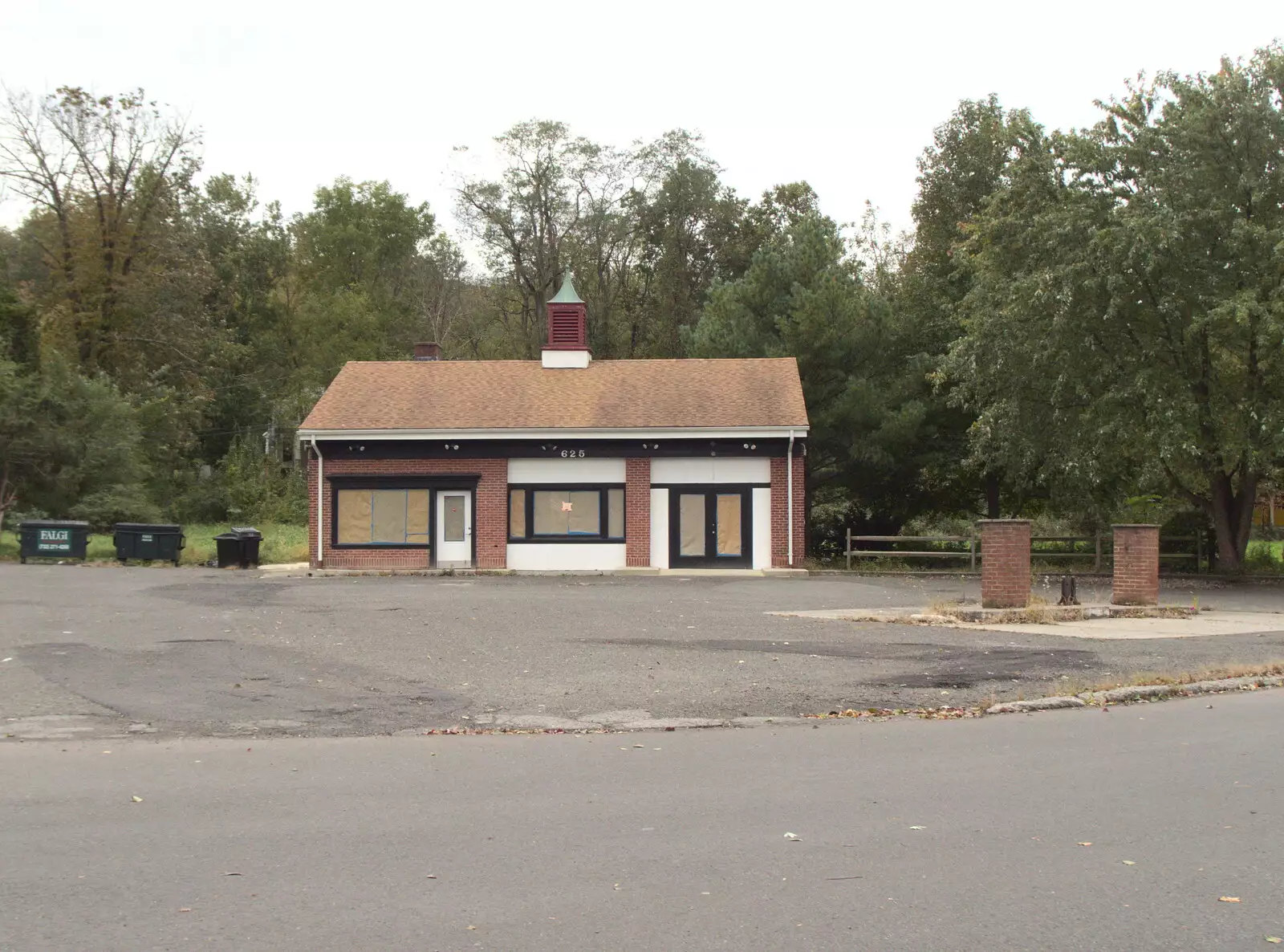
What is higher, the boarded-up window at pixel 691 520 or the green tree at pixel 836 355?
the green tree at pixel 836 355

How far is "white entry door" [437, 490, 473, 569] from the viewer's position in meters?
31.2

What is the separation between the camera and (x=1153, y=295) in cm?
2623

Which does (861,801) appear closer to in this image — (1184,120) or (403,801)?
(403,801)

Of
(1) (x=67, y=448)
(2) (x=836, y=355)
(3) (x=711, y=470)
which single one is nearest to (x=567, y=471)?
(3) (x=711, y=470)

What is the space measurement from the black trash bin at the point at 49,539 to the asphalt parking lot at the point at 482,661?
33.9ft

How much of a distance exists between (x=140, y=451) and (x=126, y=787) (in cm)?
4052

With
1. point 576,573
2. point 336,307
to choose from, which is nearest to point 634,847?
point 576,573

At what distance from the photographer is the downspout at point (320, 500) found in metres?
31.1

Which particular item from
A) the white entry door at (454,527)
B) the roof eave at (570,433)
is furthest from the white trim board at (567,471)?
the white entry door at (454,527)

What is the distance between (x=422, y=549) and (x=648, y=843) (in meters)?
25.6

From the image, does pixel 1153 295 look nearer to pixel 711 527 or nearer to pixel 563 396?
pixel 711 527

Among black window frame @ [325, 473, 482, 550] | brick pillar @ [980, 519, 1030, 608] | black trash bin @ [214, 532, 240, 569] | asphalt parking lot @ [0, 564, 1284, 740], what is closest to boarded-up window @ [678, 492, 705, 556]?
black window frame @ [325, 473, 482, 550]

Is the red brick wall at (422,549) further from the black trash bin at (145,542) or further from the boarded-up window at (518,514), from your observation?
the black trash bin at (145,542)

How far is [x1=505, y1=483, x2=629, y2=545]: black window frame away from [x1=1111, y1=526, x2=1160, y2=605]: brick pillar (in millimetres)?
13822
